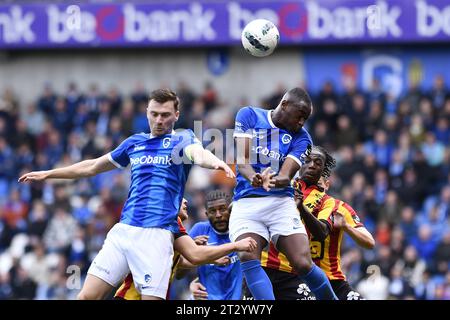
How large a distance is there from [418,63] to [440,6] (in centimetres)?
154

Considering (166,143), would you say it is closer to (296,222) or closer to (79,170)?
(79,170)

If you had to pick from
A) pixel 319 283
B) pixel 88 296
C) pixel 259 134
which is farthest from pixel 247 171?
pixel 88 296

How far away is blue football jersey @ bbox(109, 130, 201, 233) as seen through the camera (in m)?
9.50

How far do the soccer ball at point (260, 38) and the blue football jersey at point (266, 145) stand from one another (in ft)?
2.73

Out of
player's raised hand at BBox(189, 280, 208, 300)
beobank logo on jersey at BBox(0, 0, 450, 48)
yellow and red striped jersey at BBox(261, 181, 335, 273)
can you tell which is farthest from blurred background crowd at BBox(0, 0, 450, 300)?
yellow and red striped jersey at BBox(261, 181, 335, 273)

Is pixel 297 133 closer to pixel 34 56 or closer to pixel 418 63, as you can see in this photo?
pixel 418 63

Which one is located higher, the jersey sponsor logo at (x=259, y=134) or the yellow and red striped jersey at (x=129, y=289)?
the jersey sponsor logo at (x=259, y=134)

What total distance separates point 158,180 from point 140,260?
2.33 ft

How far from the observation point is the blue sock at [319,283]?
972cm

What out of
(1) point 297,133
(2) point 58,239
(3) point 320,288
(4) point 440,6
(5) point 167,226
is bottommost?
(2) point 58,239

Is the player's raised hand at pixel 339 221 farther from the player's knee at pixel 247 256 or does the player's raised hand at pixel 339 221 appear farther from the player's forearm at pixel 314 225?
the player's knee at pixel 247 256

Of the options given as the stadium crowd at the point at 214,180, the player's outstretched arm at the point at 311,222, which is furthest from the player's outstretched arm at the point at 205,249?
the stadium crowd at the point at 214,180
